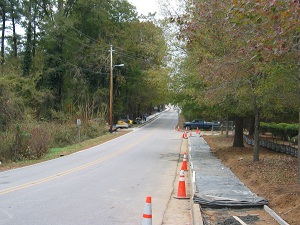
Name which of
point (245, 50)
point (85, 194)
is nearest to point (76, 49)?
point (85, 194)

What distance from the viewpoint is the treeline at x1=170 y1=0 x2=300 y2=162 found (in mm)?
5992

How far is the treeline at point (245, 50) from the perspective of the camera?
599 cm

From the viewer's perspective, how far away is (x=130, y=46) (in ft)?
199

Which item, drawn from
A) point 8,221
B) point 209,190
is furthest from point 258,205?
point 8,221

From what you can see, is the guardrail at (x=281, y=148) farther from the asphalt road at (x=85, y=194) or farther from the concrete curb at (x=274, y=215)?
the concrete curb at (x=274, y=215)

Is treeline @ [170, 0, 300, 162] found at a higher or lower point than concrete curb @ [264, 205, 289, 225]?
higher

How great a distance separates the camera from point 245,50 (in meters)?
7.42

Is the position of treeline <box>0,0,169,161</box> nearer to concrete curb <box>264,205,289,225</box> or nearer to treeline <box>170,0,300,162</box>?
treeline <box>170,0,300,162</box>

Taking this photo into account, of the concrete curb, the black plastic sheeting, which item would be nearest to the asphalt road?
the black plastic sheeting

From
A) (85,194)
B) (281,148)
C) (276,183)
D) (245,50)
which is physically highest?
(245,50)

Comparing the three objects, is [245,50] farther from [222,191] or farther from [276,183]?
[276,183]

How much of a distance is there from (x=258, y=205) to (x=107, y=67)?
160ft

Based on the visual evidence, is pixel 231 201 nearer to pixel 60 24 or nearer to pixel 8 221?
pixel 8 221

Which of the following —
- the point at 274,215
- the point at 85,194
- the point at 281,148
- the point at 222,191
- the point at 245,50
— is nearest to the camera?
the point at 245,50
